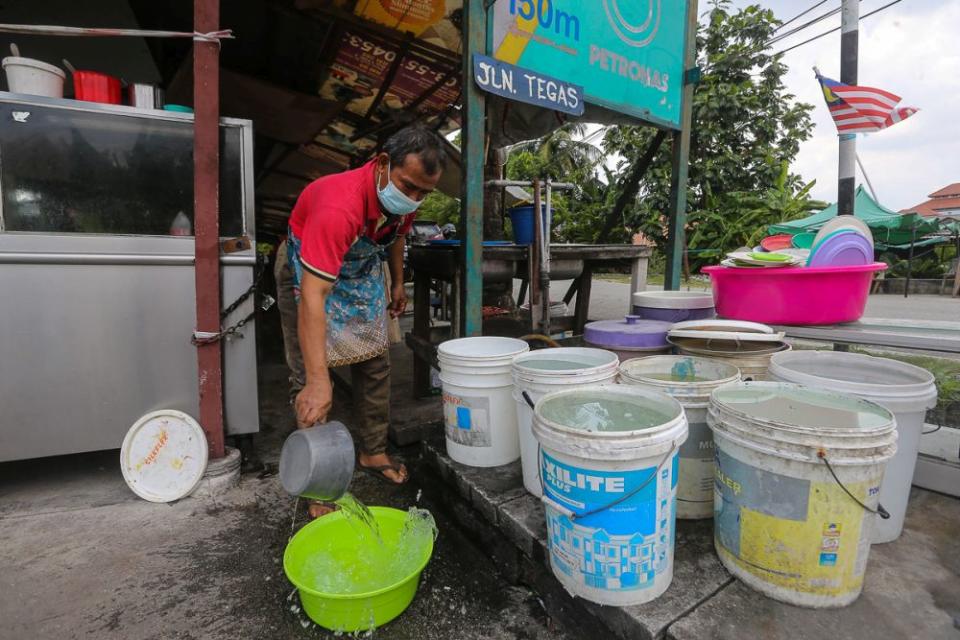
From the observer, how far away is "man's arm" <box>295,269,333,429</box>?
2.10 metres

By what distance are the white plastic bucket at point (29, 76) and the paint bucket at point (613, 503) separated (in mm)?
3020

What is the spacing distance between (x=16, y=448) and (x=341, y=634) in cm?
226

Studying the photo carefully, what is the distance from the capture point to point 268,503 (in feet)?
8.86

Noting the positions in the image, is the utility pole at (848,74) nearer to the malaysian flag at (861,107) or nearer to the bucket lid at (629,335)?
the malaysian flag at (861,107)

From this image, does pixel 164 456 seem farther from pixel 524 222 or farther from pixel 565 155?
pixel 565 155

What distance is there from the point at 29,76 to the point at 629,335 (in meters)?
3.48

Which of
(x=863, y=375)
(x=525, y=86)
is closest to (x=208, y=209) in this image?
(x=525, y=86)

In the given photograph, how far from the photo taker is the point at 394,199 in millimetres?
2393

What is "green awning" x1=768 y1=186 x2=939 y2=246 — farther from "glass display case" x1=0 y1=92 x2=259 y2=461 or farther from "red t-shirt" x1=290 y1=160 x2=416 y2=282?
"glass display case" x1=0 y1=92 x2=259 y2=461

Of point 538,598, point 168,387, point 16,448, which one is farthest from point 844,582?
point 16,448

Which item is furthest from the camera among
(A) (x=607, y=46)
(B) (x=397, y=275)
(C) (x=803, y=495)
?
(A) (x=607, y=46)

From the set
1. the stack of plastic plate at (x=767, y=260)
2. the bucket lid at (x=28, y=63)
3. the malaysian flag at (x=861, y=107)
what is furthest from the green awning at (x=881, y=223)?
the bucket lid at (x=28, y=63)

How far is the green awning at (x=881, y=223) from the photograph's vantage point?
12945mm

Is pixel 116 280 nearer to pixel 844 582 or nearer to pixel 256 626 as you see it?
pixel 256 626
